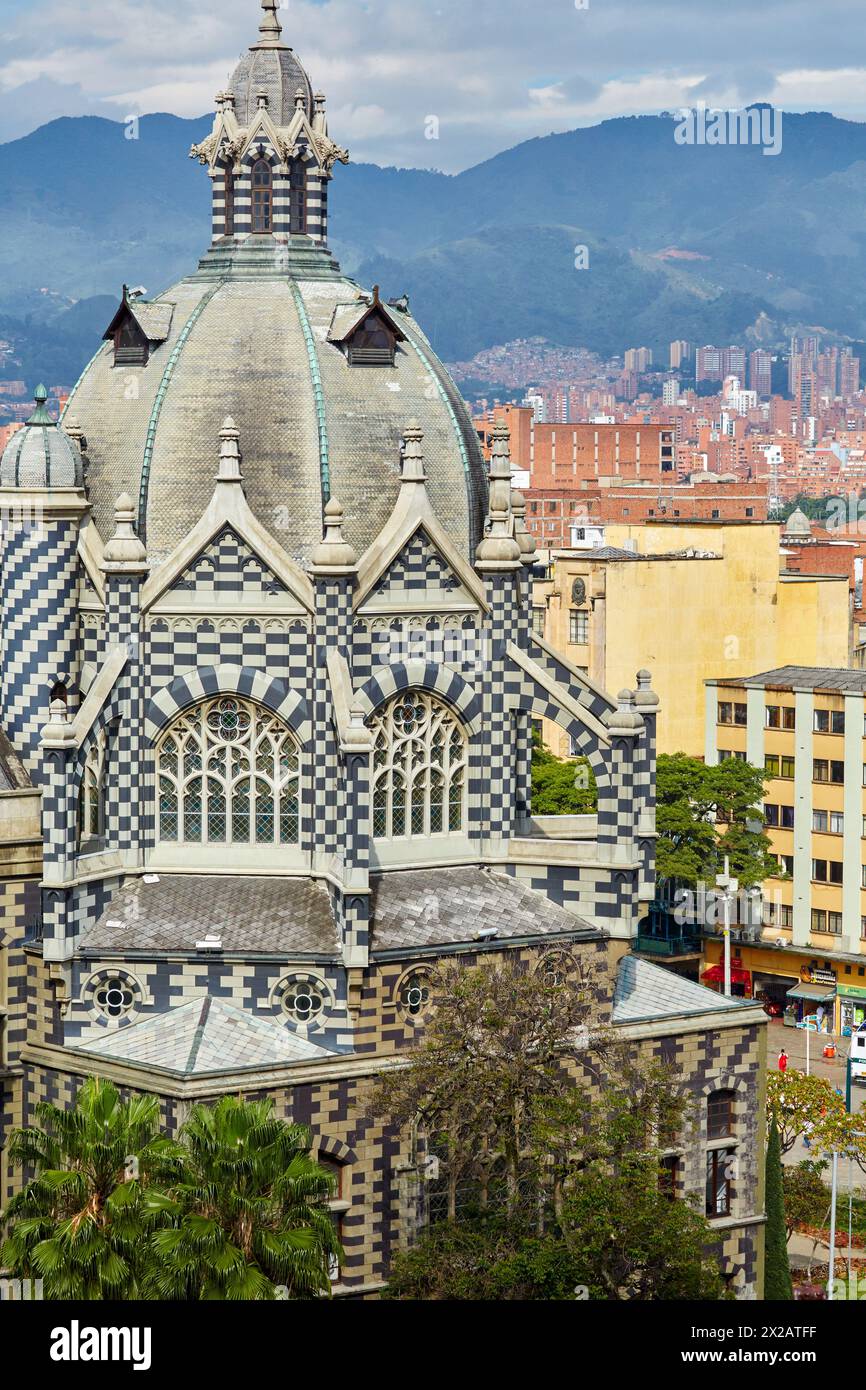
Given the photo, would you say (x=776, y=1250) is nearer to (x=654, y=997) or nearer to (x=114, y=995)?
(x=654, y=997)

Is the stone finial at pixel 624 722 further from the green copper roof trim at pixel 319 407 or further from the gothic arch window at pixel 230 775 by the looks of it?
the green copper roof trim at pixel 319 407

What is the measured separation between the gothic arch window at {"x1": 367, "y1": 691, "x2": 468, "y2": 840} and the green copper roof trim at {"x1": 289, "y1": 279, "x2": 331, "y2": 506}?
18.4ft

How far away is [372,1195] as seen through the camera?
200 feet

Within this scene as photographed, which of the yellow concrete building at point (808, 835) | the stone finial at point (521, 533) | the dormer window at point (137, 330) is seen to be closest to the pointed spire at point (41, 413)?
the dormer window at point (137, 330)

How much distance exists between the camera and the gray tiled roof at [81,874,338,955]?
6194 centimetres

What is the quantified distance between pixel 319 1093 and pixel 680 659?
282ft

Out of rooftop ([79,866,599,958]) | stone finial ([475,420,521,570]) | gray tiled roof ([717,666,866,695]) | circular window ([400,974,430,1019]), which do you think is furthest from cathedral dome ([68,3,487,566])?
gray tiled roof ([717,666,866,695])

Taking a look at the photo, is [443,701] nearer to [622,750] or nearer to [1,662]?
[622,750]

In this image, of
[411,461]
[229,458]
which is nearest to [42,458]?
[229,458]

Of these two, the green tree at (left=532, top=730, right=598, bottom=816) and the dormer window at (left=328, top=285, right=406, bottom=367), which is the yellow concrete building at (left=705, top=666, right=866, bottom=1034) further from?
the dormer window at (left=328, top=285, right=406, bottom=367)

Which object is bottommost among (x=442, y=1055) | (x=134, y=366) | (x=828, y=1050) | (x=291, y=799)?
(x=828, y=1050)

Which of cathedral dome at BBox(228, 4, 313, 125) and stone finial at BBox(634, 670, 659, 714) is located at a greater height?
cathedral dome at BBox(228, 4, 313, 125)
